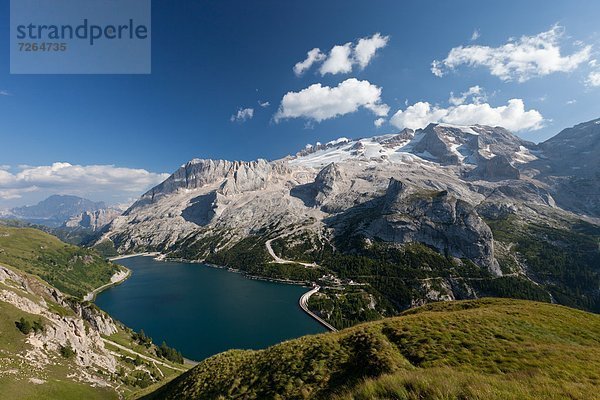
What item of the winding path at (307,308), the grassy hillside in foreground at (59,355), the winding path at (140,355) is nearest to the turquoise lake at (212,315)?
the winding path at (307,308)

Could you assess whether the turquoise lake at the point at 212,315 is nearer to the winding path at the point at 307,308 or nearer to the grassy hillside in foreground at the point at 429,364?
the winding path at the point at 307,308

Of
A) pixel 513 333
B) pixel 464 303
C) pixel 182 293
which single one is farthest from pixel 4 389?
pixel 182 293

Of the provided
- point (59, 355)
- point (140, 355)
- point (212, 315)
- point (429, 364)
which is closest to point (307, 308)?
point (212, 315)

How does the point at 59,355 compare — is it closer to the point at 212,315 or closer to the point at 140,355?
the point at 140,355

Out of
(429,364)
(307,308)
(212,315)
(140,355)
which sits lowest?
(307,308)

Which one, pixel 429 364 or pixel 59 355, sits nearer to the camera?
pixel 429 364

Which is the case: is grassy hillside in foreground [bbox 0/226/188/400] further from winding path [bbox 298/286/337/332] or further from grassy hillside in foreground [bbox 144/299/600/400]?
winding path [bbox 298/286/337/332]

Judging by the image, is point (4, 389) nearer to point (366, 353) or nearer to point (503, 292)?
point (366, 353)
